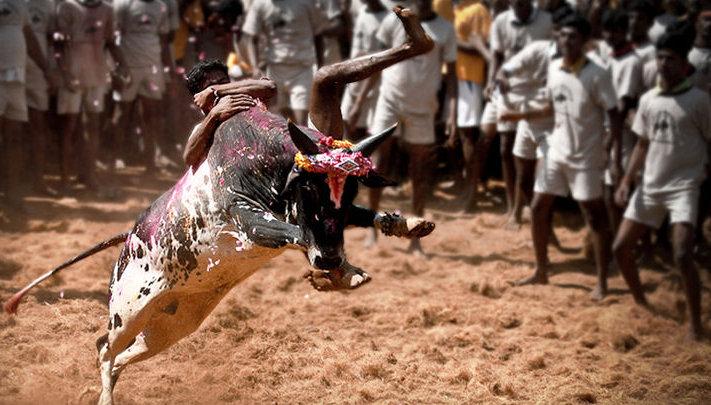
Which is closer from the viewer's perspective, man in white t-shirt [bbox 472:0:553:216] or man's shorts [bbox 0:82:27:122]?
man's shorts [bbox 0:82:27:122]

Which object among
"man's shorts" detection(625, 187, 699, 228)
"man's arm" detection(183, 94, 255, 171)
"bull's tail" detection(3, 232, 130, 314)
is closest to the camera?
"man's arm" detection(183, 94, 255, 171)

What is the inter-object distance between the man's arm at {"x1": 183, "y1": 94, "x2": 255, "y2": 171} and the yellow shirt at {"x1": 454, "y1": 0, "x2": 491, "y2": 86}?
660cm

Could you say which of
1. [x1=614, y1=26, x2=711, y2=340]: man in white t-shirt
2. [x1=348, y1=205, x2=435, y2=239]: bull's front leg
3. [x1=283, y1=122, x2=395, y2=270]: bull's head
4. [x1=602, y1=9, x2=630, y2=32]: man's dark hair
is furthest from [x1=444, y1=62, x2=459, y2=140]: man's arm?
[x1=283, y1=122, x2=395, y2=270]: bull's head

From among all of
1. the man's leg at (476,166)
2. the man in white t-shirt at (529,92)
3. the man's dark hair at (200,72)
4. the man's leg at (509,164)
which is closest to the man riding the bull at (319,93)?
the man's dark hair at (200,72)

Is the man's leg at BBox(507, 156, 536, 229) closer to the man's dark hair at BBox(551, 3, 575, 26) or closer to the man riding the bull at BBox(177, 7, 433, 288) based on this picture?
the man's dark hair at BBox(551, 3, 575, 26)

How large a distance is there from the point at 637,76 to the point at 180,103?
6437mm

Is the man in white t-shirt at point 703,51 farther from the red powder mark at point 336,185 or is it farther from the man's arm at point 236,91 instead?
the red powder mark at point 336,185

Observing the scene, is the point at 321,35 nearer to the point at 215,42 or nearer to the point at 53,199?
the point at 215,42

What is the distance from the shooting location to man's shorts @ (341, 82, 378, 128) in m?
10.8

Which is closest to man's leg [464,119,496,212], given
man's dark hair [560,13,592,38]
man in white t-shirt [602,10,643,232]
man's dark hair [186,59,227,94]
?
man in white t-shirt [602,10,643,232]

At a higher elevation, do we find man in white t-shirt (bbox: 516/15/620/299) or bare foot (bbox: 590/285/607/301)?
man in white t-shirt (bbox: 516/15/620/299)

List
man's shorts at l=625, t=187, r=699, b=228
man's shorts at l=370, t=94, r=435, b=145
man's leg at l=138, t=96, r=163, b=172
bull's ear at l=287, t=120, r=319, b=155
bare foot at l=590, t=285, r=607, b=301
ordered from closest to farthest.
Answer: bull's ear at l=287, t=120, r=319, b=155
man's shorts at l=625, t=187, r=699, b=228
bare foot at l=590, t=285, r=607, b=301
man's shorts at l=370, t=94, r=435, b=145
man's leg at l=138, t=96, r=163, b=172

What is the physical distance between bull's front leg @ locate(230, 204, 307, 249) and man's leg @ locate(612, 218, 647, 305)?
13.1 feet

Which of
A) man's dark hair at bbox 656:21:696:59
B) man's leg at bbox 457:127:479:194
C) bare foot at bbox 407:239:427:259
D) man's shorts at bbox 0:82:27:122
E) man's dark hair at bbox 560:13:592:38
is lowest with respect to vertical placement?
bare foot at bbox 407:239:427:259
